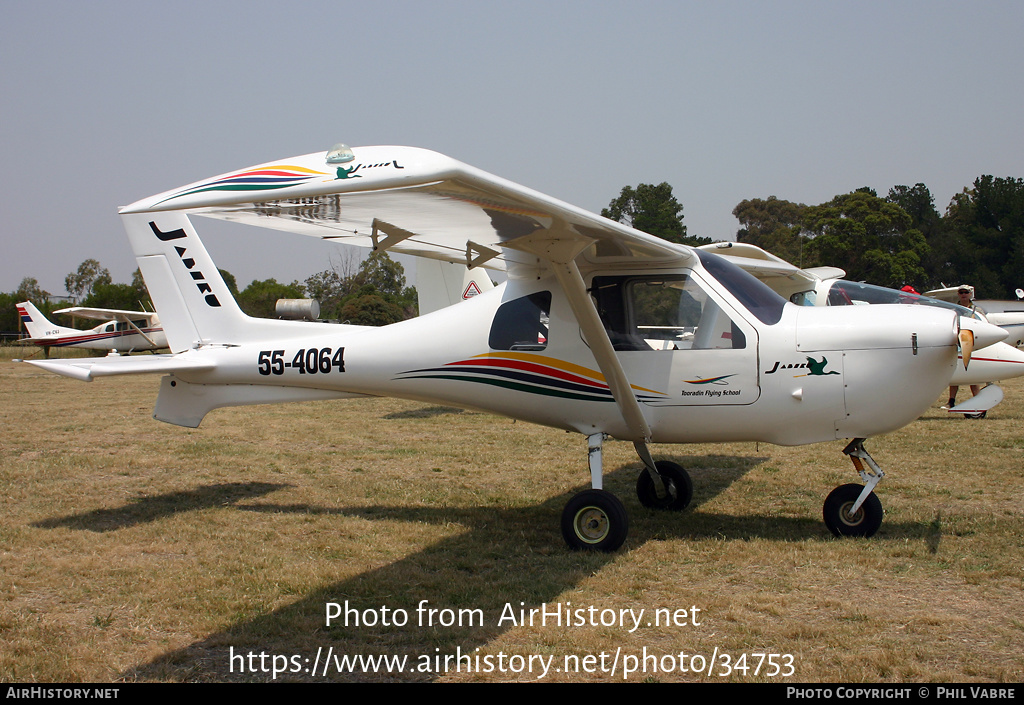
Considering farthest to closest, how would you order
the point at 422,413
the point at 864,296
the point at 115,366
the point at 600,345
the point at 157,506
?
the point at 422,413
the point at 864,296
the point at 157,506
the point at 115,366
the point at 600,345

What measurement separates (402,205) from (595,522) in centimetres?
274

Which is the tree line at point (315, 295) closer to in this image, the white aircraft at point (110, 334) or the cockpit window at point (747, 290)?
the white aircraft at point (110, 334)

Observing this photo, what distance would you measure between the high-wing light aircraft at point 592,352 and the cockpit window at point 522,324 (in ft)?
0.04

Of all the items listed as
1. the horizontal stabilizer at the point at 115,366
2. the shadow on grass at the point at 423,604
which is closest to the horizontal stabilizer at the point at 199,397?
the horizontal stabilizer at the point at 115,366

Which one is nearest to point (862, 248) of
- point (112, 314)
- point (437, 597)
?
point (112, 314)

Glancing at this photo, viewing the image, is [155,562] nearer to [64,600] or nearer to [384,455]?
[64,600]

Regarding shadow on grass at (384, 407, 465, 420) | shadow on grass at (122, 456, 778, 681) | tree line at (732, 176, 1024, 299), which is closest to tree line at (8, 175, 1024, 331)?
tree line at (732, 176, 1024, 299)

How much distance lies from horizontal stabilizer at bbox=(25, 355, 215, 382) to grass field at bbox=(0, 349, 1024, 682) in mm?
1276

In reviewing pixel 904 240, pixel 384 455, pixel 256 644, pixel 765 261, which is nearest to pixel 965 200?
pixel 904 240

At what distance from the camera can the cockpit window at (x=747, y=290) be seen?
562cm

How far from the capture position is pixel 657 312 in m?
5.85

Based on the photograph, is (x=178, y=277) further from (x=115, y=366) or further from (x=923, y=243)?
(x=923, y=243)

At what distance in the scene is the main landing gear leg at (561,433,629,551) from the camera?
5434 mm

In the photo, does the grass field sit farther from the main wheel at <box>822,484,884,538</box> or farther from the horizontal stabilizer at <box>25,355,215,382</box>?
the horizontal stabilizer at <box>25,355,215,382</box>
